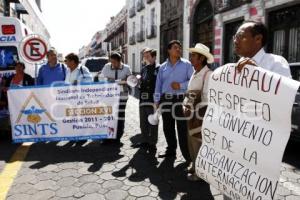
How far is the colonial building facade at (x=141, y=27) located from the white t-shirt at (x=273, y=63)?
21.5 metres

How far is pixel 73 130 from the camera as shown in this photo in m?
5.98

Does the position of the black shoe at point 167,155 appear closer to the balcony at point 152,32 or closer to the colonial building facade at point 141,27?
the colonial building facade at point 141,27

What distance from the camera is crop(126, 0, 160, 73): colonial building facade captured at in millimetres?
27764

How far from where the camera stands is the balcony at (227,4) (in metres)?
13.3

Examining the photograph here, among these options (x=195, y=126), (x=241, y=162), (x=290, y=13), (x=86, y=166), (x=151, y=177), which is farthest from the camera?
(x=290, y=13)

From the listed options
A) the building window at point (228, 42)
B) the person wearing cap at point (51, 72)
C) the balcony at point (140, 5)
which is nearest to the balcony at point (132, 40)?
the balcony at point (140, 5)

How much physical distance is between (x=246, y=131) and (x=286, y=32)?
10006 mm

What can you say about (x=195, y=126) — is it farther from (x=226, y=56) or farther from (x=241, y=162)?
(x=226, y=56)

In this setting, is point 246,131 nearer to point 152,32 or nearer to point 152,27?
point 152,32

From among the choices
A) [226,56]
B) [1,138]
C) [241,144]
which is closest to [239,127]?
[241,144]

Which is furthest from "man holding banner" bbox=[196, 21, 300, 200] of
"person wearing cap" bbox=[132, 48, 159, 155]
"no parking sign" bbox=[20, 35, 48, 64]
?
"no parking sign" bbox=[20, 35, 48, 64]

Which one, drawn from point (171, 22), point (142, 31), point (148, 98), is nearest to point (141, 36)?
point (142, 31)

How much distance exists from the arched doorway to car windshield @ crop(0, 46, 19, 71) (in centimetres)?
1052

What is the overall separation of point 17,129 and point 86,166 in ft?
5.61
